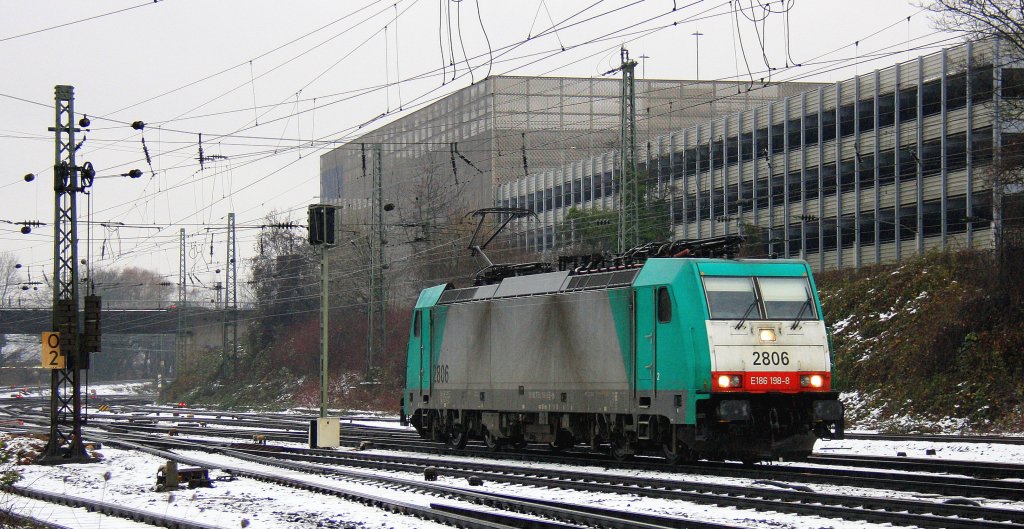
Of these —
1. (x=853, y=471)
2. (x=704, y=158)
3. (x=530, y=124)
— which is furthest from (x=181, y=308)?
(x=853, y=471)

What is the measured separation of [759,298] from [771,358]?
1052 millimetres

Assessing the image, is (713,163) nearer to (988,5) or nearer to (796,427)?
(988,5)

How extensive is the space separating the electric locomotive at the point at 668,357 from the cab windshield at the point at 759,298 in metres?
0.02

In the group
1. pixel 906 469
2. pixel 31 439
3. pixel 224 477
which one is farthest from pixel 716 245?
pixel 31 439

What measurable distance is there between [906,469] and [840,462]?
1.58 m

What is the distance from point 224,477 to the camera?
67.1 ft

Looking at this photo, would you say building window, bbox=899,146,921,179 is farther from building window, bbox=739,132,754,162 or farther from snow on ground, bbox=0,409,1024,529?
snow on ground, bbox=0,409,1024,529

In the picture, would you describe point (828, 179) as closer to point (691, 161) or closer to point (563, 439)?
point (691, 161)

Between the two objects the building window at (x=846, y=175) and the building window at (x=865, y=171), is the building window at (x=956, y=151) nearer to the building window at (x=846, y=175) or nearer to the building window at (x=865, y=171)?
the building window at (x=865, y=171)

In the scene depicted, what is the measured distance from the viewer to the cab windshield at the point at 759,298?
19141 mm

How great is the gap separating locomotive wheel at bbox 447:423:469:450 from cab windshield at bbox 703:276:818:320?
8778 mm

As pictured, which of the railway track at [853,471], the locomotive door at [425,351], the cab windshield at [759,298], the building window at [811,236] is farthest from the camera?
the building window at [811,236]

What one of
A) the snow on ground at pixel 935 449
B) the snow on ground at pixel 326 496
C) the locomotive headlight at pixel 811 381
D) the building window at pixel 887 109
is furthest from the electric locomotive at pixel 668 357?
the building window at pixel 887 109

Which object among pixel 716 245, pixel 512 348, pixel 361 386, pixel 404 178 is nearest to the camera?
pixel 716 245
